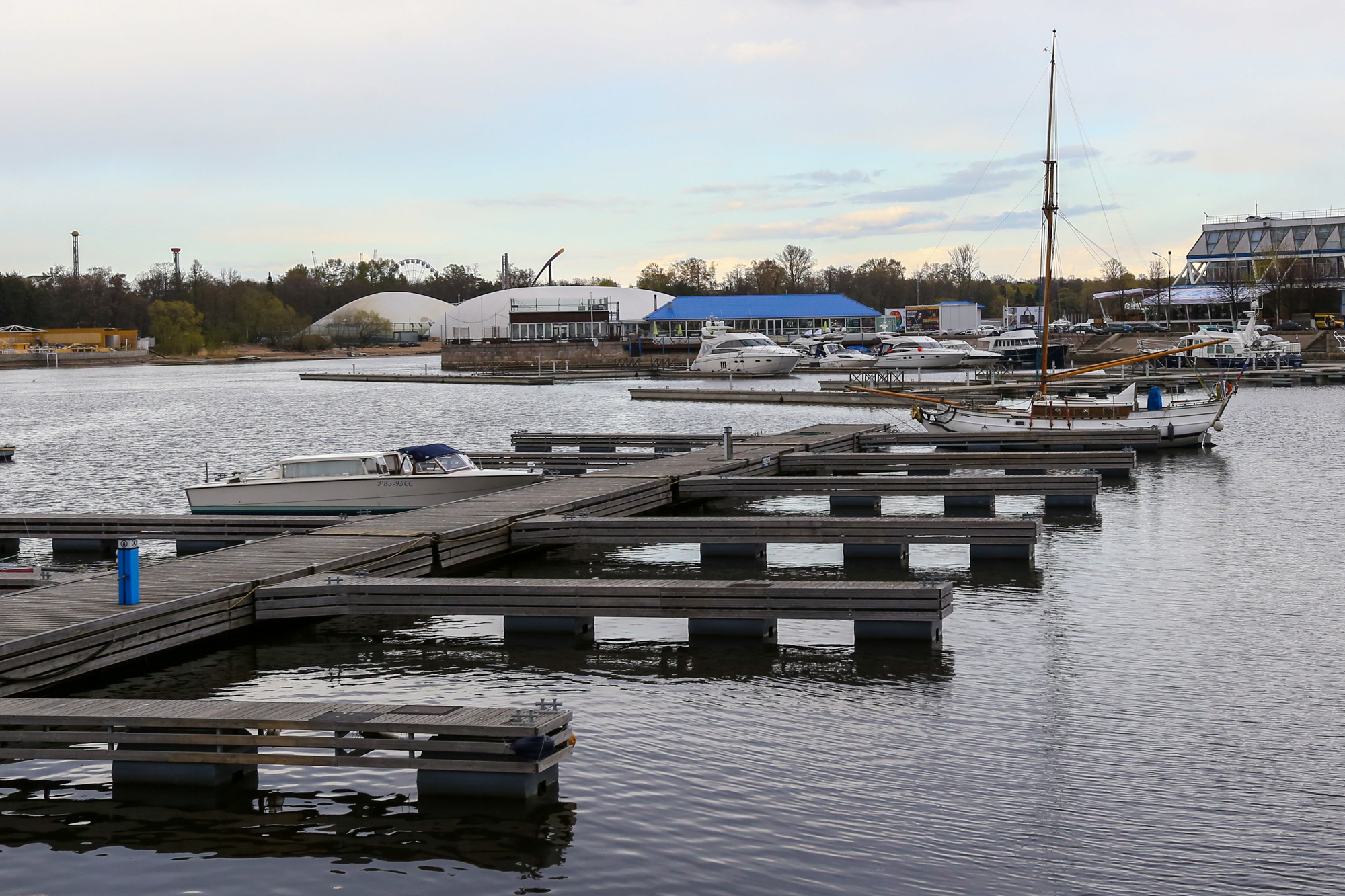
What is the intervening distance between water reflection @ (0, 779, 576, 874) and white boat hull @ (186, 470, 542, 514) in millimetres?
15206

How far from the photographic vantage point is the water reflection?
31.4 ft

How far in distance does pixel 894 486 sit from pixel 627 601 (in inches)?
460

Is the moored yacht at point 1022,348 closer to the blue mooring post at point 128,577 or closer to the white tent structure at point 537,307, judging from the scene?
the white tent structure at point 537,307

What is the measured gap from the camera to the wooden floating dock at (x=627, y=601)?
15.3 meters

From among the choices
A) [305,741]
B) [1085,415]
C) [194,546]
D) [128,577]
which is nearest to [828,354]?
[1085,415]

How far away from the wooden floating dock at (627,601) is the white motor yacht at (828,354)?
280ft

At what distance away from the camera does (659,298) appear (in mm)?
154500

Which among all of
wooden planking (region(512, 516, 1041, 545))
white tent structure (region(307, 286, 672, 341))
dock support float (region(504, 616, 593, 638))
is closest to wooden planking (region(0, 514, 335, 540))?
wooden planking (region(512, 516, 1041, 545))

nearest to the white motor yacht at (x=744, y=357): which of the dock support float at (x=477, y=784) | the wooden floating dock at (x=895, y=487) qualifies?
the wooden floating dock at (x=895, y=487)

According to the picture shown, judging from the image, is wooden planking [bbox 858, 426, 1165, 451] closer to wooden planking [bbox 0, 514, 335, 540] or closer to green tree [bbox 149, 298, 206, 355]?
wooden planking [bbox 0, 514, 335, 540]

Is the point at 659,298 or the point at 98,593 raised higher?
the point at 659,298

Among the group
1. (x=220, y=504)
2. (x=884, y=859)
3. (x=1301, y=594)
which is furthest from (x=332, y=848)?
(x=220, y=504)

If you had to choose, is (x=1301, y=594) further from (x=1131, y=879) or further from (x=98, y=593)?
(x=98, y=593)

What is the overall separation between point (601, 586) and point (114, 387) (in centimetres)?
11612
